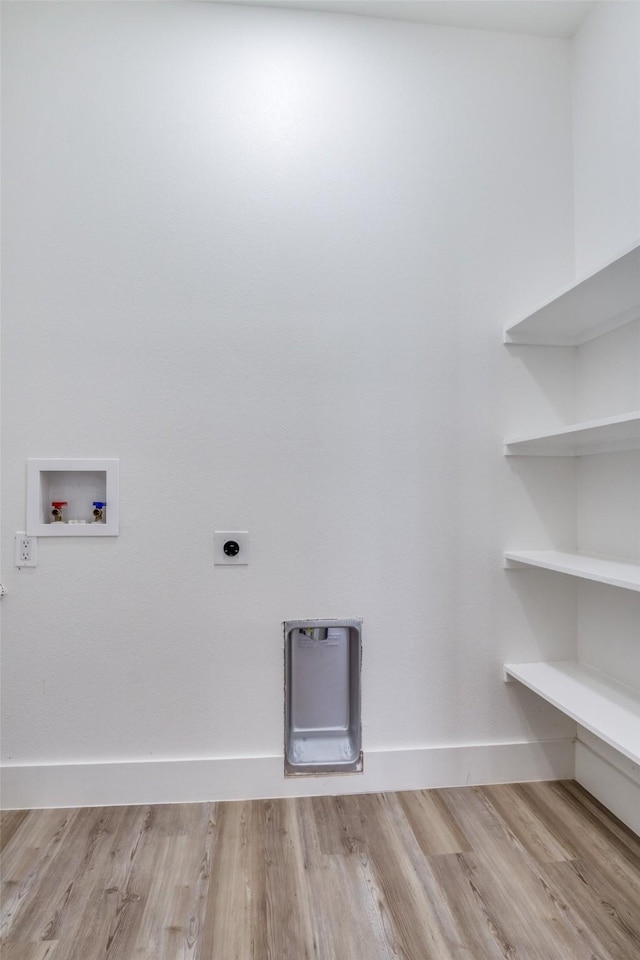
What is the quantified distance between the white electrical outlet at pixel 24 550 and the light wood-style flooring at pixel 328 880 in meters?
0.78

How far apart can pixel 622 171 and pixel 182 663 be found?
212 cm

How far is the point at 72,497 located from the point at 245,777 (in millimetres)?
1091

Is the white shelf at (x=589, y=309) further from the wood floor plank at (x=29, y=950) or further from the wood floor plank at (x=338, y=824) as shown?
the wood floor plank at (x=29, y=950)

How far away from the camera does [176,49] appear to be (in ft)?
5.75

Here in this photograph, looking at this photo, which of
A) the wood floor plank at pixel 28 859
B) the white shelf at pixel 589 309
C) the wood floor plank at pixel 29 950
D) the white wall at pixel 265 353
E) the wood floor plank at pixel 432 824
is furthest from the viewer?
the white wall at pixel 265 353

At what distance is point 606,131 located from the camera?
67.9 inches

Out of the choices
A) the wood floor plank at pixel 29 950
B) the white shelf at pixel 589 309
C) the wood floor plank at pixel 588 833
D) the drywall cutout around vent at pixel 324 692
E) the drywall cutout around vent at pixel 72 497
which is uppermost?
the white shelf at pixel 589 309

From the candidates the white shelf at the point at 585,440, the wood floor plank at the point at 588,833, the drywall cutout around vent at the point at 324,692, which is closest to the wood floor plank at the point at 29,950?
the drywall cutout around vent at the point at 324,692

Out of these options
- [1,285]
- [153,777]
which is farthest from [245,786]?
[1,285]

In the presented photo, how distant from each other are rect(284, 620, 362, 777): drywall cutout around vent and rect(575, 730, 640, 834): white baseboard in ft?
2.58

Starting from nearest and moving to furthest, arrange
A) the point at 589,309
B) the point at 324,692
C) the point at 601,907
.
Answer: the point at 601,907, the point at 589,309, the point at 324,692

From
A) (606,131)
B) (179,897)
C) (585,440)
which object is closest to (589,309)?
(585,440)

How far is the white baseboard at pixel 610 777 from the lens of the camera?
1559 millimetres

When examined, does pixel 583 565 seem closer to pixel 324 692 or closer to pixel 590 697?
pixel 590 697
